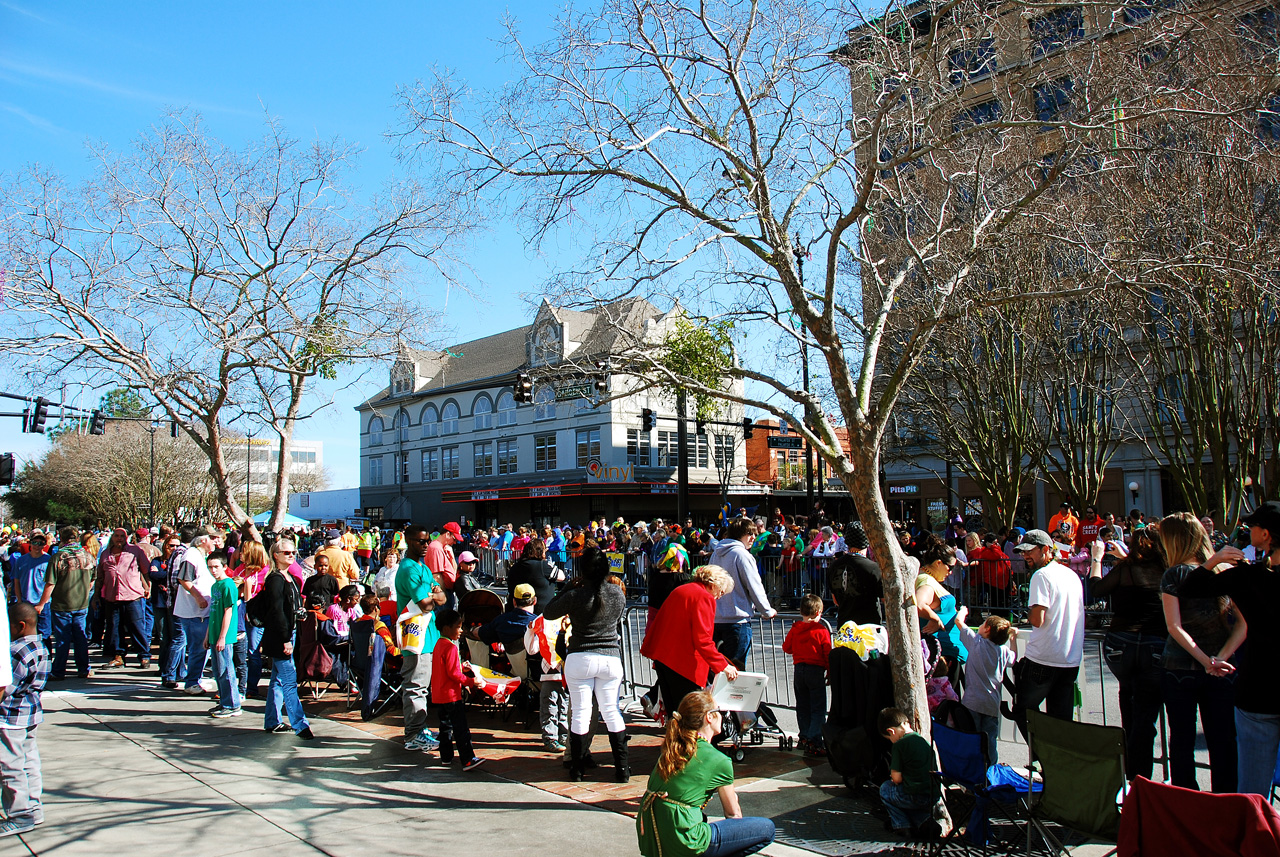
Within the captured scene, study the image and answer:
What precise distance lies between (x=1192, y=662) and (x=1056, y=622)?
76 cm

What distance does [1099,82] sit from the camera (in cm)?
614

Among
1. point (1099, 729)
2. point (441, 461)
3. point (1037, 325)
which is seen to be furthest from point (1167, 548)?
point (441, 461)

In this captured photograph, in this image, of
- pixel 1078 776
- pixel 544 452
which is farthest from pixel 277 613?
pixel 544 452

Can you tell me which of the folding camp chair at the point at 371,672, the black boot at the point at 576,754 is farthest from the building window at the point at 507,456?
the black boot at the point at 576,754

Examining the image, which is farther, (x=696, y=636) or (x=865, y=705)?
(x=696, y=636)

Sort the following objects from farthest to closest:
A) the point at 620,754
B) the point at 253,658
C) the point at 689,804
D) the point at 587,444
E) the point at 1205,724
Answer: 1. the point at 587,444
2. the point at 253,658
3. the point at 620,754
4. the point at 1205,724
5. the point at 689,804

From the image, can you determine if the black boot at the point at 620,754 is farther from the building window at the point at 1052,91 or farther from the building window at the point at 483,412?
the building window at the point at 483,412

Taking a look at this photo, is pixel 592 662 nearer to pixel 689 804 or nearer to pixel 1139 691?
pixel 689 804

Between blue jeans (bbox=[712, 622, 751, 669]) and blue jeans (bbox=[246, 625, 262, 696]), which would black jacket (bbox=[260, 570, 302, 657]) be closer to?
blue jeans (bbox=[246, 625, 262, 696])

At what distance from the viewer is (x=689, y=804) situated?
4.20 metres

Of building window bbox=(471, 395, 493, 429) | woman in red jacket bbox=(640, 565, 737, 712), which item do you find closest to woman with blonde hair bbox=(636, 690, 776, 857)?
woman in red jacket bbox=(640, 565, 737, 712)

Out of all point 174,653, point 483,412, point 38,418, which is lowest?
point 174,653

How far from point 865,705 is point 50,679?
9.94 m

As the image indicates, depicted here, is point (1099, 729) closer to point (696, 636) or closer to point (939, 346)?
point (696, 636)
